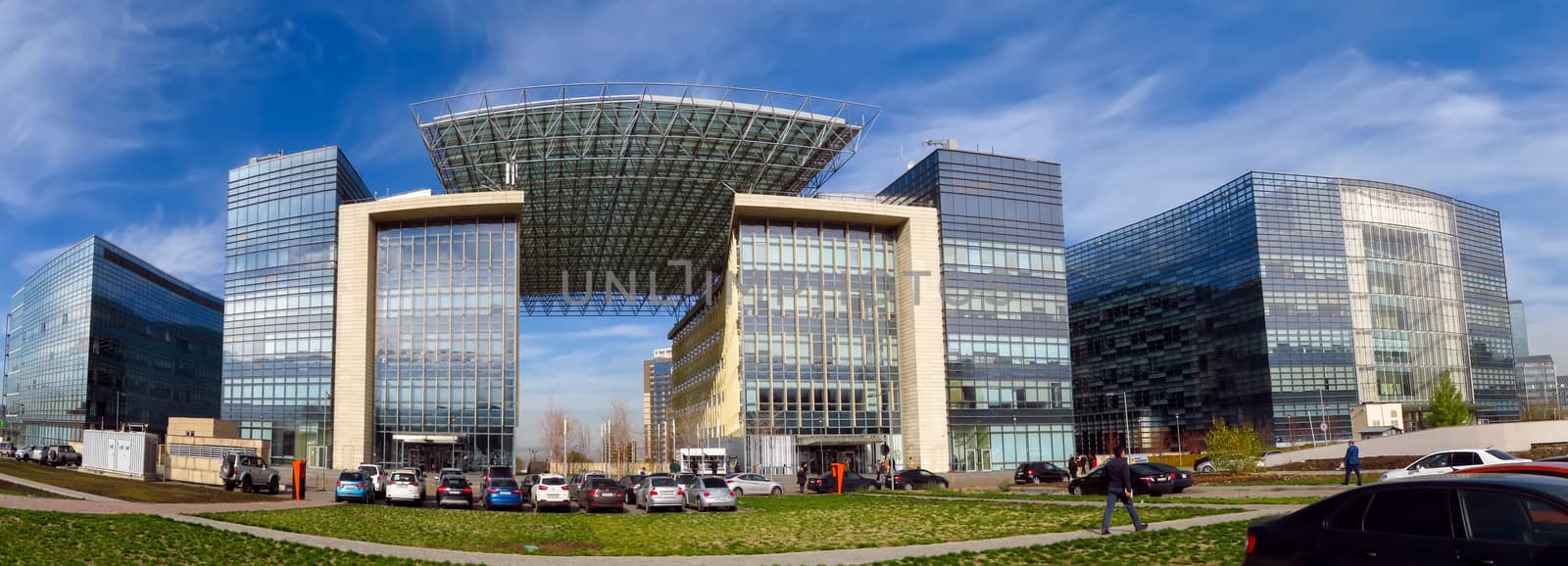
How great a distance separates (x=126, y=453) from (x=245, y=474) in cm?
1011

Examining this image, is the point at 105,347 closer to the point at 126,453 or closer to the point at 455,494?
the point at 126,453

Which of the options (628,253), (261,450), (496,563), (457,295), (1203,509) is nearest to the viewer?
(496,563)

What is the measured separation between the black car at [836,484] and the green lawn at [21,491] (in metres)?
31.9

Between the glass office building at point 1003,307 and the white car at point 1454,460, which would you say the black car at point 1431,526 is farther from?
the glass office building at point 1003,307

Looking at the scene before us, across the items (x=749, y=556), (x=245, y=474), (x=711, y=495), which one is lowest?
(x=711, y=495)

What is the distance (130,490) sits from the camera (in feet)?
126

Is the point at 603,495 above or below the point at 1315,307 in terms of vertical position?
below

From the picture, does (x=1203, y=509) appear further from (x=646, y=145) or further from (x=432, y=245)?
(x=432, y=245)

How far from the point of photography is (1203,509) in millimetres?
25203

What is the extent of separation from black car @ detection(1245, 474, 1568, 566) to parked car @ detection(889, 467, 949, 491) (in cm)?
4338

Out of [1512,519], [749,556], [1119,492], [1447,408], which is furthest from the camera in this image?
[1447,408]

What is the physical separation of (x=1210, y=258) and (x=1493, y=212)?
35.5 m

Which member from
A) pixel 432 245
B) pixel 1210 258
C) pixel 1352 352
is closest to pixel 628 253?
pixel 432 245

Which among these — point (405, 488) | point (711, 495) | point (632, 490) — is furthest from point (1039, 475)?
point (405, 488)
